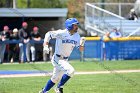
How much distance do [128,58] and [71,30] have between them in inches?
520

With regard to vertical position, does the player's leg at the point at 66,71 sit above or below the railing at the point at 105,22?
above

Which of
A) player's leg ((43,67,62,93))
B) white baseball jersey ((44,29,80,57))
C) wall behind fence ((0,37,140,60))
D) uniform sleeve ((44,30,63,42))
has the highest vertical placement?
uniform sleeve ((44,30,63,42))

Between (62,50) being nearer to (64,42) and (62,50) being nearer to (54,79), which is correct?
(64,42)

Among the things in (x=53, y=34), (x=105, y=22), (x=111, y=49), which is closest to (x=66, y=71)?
(x=53, y=34)

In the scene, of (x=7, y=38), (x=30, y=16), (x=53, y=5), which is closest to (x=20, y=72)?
(x=7, y=38)

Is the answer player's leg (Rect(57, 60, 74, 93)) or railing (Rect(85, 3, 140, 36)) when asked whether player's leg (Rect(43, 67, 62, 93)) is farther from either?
railing (Rect(85, 3, 140, 36))

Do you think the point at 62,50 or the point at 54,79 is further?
the point at 62,50

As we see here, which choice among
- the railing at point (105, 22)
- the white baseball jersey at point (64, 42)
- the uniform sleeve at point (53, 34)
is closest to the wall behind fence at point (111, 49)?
the railing at point (105, 22)

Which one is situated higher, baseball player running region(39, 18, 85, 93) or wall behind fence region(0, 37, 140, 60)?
baseball player running region(39, 18, 85, 93)

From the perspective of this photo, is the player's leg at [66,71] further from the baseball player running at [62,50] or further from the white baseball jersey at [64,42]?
the white baseball jersey at [64,42]

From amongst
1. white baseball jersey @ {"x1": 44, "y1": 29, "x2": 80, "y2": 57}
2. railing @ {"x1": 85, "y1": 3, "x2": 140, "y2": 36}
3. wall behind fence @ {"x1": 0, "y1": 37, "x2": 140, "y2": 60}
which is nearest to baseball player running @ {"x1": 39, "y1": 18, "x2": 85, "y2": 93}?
white baseball jersey @ {"x1": 44, "y1": 29, "x2": 80, "y2": 57}

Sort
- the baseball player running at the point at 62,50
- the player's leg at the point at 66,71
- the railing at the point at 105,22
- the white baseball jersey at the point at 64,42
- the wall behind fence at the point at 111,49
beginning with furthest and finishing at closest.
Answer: the railing at the point at 105,22 < the wall behind fence at the point at 111,49 < the white baseball jersey at the point at 64,42 < the baseball player running at the point at 62,50 < the player's leg at the point at 66,71

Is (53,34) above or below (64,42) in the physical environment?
above

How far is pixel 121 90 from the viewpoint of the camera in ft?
35.1
